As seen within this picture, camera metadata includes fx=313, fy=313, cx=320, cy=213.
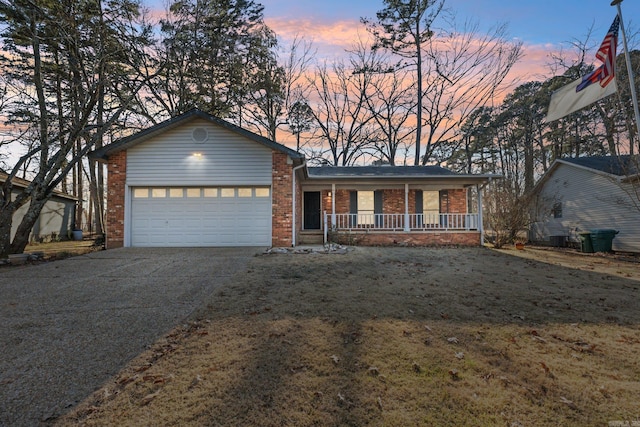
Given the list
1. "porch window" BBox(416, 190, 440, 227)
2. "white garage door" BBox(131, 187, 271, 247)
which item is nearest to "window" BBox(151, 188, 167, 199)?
"white garage door" BBox(131, 187, 271, 247)

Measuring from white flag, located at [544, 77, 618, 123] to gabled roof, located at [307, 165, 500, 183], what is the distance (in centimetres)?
413

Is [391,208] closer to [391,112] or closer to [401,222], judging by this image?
[401,222]

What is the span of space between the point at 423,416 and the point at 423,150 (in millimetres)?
25188

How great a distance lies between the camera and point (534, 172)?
24766mm

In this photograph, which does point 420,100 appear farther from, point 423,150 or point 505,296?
point 505,296

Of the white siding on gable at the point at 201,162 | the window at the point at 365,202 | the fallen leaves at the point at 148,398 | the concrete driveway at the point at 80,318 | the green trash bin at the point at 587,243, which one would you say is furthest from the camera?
the window at the point at 365,202

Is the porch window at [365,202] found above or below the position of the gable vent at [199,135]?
Answer: below

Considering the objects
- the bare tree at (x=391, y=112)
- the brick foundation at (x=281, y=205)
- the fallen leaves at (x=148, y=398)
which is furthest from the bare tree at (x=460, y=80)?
the fallen leaves at (x=148, y=398)

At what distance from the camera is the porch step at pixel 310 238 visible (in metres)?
13.0

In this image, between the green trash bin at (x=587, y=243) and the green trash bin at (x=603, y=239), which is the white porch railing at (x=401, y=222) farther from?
the green trash bin at (x=603, y=239)

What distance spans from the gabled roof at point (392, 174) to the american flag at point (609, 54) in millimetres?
5593

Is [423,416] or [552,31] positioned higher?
[552,31]

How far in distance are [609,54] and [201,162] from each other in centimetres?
1201

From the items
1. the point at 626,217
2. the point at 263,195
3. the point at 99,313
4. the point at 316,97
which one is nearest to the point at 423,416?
the point at 99,313
